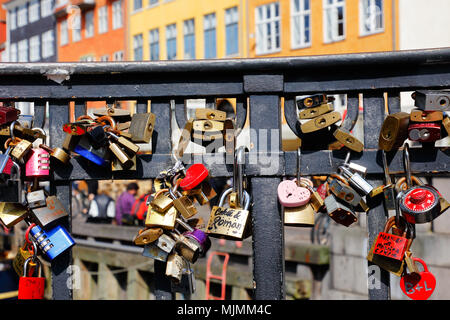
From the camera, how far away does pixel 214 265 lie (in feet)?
49.0

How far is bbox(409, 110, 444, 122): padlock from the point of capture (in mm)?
3064

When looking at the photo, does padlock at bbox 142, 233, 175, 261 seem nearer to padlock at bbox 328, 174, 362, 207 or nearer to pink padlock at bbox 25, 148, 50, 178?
pink padlock at bbox 25, 148, 50, 178

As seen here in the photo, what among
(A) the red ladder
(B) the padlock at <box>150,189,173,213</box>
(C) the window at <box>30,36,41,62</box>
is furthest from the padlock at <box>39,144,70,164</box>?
(C) the window at <box>30,36,41,62</box>

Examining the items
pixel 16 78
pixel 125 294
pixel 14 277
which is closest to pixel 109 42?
pixel 14 277

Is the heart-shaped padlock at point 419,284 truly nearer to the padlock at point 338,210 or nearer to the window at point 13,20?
the padlock at point 338,210

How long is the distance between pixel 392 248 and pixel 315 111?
74cm

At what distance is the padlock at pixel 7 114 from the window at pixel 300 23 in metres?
18.7

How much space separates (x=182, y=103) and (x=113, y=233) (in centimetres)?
1570

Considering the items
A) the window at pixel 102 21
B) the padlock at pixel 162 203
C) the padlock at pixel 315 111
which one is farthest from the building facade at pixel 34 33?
the window at pixel 102 21

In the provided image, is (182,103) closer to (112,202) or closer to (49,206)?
(49,206)

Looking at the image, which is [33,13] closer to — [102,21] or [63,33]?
[63,33]

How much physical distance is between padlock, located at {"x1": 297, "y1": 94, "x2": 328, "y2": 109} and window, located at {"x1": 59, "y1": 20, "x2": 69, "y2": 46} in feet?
53.2

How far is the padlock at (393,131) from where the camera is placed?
3.02 m

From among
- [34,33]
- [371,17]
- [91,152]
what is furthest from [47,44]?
[91,152]
